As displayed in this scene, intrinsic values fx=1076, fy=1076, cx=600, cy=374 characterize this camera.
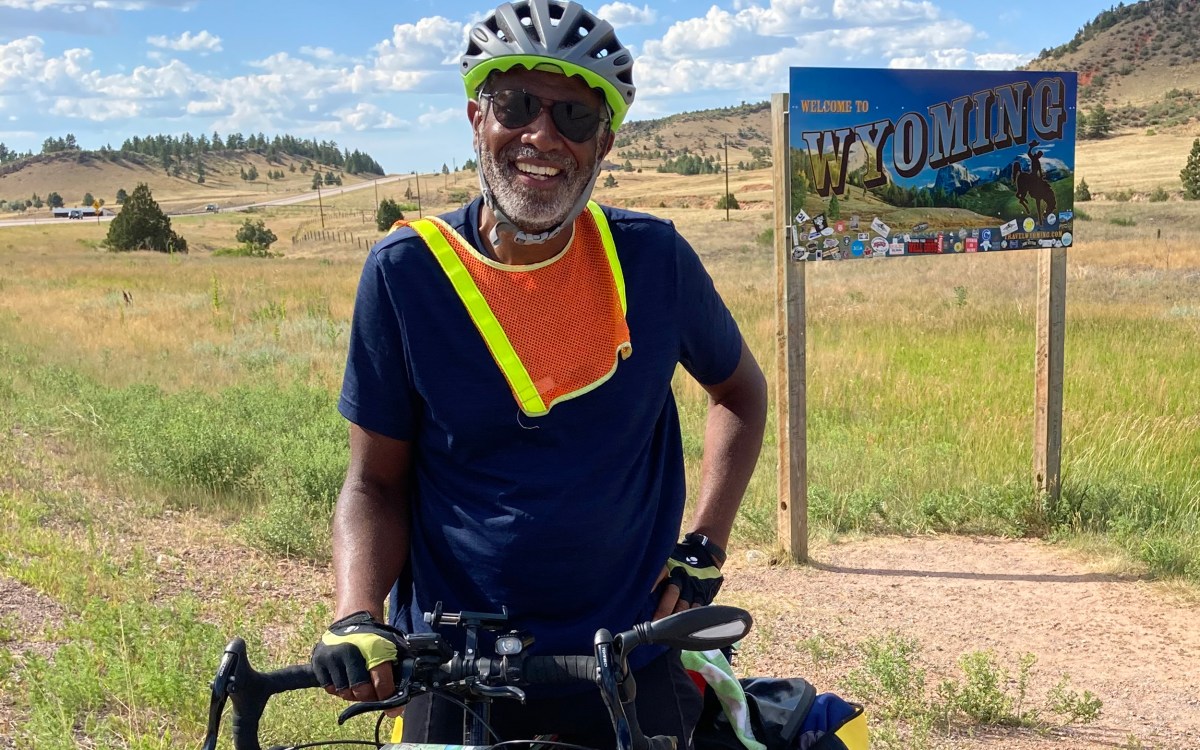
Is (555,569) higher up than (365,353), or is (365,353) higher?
(365,353)

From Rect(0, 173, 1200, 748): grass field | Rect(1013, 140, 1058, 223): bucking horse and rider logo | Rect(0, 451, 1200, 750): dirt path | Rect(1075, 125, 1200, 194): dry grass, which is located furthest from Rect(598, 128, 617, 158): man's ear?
Rect(1075, 125, 1200, 194): dry grass

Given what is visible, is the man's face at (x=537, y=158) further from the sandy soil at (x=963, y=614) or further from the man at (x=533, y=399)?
the sandy soil at (x=963, y=614)

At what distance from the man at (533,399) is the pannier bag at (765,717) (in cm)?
10

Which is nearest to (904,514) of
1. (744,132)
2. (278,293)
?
(278,293)

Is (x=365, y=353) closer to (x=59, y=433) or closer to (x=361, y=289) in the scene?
(x=361, y=289)

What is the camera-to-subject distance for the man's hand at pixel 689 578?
2092 mm

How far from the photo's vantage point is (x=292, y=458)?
7492 millimetres

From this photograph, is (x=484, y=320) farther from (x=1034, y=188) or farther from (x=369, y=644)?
(x=1034, y=188)

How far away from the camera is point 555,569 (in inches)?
76.1

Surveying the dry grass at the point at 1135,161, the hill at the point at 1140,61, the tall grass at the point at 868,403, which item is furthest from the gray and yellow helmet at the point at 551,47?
the hill at the point at 1140,61

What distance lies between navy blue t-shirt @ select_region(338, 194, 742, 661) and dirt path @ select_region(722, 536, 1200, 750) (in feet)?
9.25

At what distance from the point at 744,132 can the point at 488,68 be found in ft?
595

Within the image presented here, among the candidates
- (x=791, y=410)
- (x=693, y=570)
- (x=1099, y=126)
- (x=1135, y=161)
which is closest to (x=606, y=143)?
(x=693, y=570)

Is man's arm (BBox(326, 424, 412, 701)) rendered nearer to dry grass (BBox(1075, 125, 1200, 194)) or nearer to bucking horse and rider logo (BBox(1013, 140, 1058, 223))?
bucking horse and rider logo (BBox(1013, 140, 1058, 223))
